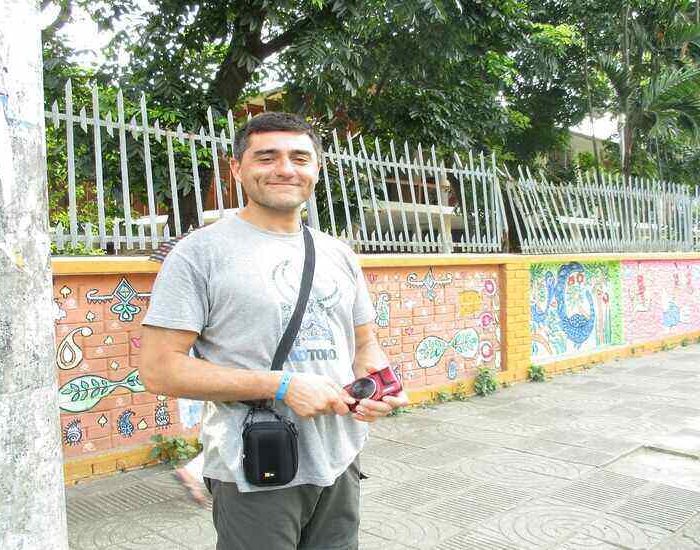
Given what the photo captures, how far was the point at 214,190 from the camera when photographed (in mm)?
5855

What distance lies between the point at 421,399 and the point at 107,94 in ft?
14.3

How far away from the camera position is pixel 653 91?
1218 cm

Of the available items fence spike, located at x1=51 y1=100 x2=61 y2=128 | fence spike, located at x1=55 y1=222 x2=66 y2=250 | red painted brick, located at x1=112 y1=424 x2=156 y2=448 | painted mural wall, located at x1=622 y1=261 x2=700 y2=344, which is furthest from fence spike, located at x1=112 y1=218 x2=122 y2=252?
painted mural wall, located at x1=622 y1=261 x2=700 y2=344

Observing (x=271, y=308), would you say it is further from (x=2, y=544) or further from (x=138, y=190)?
(x=138, y=190)

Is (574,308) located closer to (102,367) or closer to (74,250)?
(102,367)

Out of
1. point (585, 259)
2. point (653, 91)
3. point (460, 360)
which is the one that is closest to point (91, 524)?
point (460, 360)

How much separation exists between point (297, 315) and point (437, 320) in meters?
5.05

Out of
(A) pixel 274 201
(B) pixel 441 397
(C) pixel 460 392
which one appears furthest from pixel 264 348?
(C) pixel 460 392

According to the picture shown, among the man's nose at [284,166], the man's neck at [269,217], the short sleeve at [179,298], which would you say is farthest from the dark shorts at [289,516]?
the man's nose at [284,166]

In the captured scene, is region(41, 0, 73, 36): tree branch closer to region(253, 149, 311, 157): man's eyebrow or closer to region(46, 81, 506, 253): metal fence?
region(46, 81, 506, 253): metal fence

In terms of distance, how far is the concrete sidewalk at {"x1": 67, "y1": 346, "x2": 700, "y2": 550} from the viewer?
352 centimetres

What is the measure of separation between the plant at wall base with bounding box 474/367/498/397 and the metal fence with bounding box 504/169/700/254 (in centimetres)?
160

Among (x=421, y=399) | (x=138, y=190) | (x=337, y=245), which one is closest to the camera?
(x=337, y=245)

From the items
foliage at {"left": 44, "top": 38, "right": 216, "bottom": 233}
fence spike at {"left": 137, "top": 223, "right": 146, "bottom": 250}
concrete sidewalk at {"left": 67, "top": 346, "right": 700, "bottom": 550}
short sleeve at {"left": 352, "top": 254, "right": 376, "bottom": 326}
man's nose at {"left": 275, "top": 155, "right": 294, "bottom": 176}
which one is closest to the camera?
man's nose at {"left": 275, "top": 155, "right": 294, "bottom": 176}
